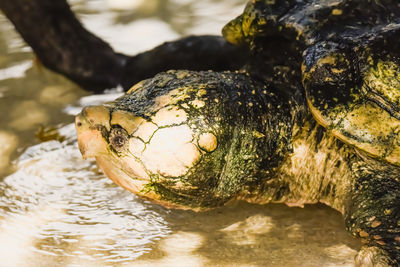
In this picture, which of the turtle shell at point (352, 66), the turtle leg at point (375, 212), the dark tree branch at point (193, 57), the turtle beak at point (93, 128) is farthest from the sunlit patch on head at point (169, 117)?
the dark tree branch at point (193, 57)

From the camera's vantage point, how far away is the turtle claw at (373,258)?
166 centimetres

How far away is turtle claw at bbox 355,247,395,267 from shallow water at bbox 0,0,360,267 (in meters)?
0.07

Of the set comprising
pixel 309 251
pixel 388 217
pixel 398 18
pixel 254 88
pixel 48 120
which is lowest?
pixel 309 251

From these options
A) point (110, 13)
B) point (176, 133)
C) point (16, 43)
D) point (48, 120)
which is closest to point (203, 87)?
point (176, 133)

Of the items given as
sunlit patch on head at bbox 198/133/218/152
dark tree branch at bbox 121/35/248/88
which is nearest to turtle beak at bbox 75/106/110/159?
sunlit patch on head at bbox 198/133/218/152

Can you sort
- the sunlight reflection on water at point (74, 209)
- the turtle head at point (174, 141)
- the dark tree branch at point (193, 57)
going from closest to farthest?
the turtle head at point (174, 141) < the sunlight reflection on water at point (74, 209) < the dark tree branch at point (193, 57)

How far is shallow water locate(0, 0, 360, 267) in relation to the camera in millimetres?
1804

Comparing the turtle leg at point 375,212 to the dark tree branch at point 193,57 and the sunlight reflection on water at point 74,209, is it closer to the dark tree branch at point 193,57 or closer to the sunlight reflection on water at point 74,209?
the sunlight reflection on water at point 74,209

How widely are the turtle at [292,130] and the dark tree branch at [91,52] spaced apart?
995 millimetres

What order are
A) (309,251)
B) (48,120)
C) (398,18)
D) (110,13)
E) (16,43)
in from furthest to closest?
(110,13) → (16,43) → (48,120) → (398,18) → (309,251)

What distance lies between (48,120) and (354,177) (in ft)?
6.17

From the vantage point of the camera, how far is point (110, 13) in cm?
459

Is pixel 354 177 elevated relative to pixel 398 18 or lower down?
lower down

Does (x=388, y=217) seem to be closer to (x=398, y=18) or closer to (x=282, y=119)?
(x=282, y=119)
